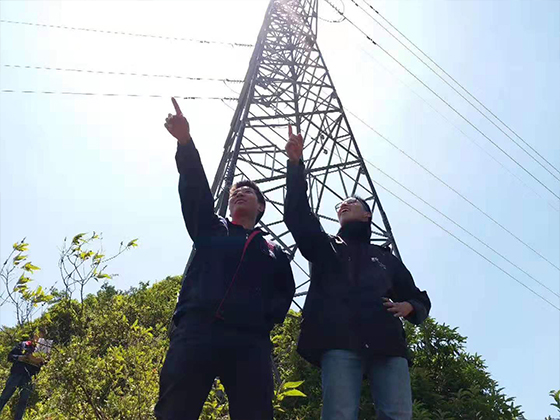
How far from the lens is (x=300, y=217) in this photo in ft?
6.88

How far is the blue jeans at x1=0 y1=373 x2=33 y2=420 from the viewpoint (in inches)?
161

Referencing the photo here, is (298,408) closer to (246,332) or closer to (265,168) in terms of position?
(265,168)

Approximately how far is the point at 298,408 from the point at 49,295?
3653mm

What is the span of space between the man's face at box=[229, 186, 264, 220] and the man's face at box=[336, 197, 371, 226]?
567 millimetres

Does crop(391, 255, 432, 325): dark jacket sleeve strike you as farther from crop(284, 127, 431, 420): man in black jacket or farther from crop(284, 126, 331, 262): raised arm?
crop(284, 126, 331, 262): raised arm

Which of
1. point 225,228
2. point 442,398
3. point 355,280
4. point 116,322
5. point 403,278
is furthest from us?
point 116,322

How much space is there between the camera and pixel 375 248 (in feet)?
7.91

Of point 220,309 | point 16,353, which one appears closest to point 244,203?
point 220,309

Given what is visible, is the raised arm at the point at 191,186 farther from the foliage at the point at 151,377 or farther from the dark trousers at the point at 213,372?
the foliage at the point at 151,377

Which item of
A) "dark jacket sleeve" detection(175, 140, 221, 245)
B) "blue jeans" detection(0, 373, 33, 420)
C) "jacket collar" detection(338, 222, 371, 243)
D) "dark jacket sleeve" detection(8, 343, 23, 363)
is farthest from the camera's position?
"dark jacket sleeve" detection(8, 343, 23, 363)

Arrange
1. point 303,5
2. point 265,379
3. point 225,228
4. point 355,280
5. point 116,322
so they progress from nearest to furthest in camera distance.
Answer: point 265,379 < point 225,228 < point 355,280 < point 116,322 < point 303,5

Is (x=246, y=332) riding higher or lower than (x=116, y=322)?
lower

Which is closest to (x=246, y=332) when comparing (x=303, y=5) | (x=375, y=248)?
(x=375, y=248)

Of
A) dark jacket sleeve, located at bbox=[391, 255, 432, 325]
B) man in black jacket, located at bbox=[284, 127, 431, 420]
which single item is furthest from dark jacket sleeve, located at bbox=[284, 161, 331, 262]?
dark jacket sleeve, located at bbox=[391, 255, 432, 325]
